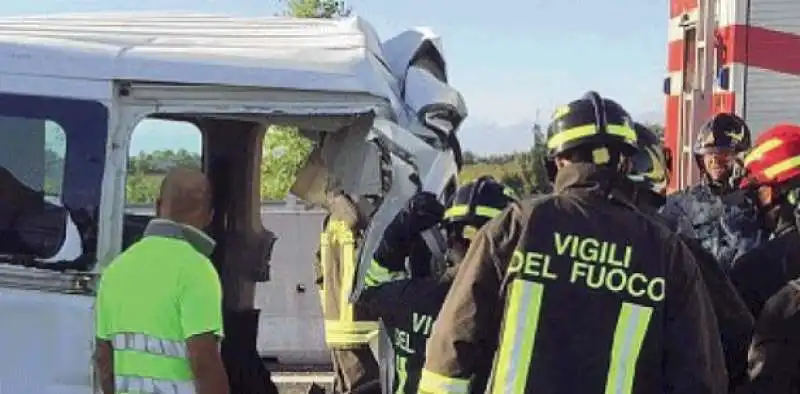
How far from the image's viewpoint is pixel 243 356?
5.52 meters

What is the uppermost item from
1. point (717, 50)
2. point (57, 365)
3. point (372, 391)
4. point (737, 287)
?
point (717, 50)

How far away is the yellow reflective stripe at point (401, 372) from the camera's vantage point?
4182 mm

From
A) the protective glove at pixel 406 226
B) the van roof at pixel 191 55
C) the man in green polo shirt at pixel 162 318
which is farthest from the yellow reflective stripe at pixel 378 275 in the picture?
the man in green polo shirt at pixel 162 318

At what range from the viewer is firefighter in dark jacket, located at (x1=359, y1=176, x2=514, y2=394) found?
405 centimetres

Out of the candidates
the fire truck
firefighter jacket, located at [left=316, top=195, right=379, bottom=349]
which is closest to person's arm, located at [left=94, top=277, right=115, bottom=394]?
firefighter jacket, located at [left=316, top=195, right=379, bottom=349]

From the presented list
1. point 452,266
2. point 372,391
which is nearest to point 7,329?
point 452,266

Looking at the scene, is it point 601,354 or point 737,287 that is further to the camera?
point 737,287

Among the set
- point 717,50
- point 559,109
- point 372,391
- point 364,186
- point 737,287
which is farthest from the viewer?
point 717,50

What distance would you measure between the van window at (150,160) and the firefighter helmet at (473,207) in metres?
0.99

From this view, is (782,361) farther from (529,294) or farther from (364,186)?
(364,186)

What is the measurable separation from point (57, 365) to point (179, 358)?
463mm

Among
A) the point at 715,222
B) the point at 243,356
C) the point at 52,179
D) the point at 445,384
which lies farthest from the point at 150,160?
the point at 715,222

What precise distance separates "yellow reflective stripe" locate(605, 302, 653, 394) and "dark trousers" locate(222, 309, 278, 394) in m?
2.61

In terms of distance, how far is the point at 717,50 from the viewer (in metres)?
8.12
